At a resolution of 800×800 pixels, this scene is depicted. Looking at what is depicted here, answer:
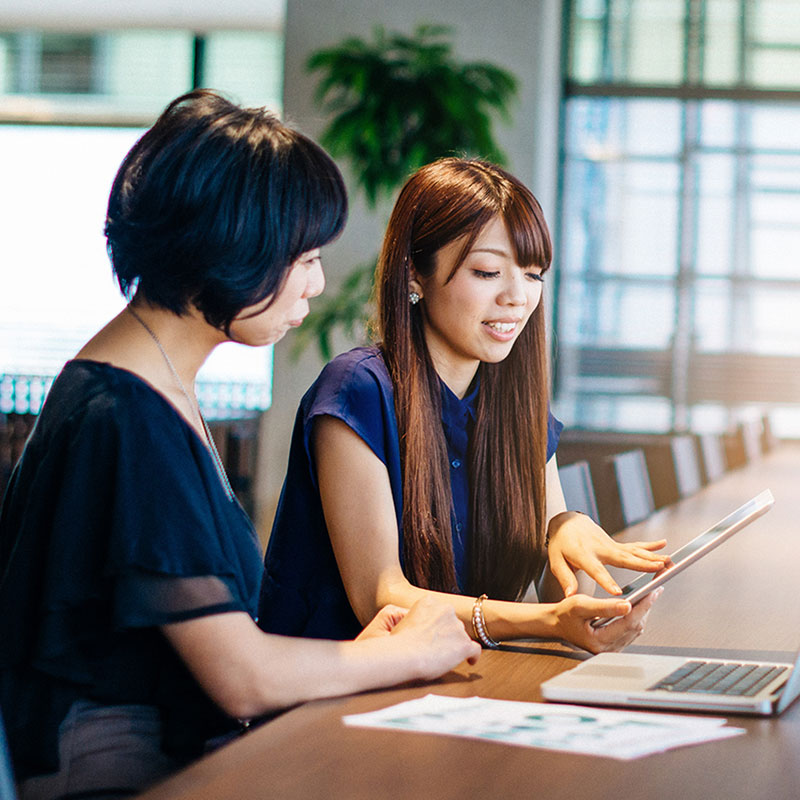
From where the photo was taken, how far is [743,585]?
6.33ft

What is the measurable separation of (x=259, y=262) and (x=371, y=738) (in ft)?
1.63

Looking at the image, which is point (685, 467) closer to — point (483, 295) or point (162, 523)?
point (483, 295)

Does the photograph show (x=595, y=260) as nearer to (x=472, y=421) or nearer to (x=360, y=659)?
(x=472, y=421)

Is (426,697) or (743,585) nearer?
(426,697)

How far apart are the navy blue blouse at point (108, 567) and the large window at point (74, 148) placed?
7.04m

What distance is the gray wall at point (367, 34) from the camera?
648cm

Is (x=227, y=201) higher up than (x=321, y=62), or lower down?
lower down

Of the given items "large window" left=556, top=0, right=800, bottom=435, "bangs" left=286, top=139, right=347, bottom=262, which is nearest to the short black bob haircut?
"bangs" left=286, top=139, right=347, bottom=262

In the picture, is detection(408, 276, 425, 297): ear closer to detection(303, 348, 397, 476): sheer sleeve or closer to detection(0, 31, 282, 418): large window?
detection(303, 348, 397, 476): sheer sleeve

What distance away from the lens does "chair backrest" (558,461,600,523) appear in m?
Answer: 2.13

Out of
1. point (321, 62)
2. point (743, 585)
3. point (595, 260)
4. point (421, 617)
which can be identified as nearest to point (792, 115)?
point (595, 260)

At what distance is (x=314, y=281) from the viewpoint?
1305mm

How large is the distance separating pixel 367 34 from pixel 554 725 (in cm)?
598

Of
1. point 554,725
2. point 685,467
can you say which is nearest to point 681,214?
point 685,467
